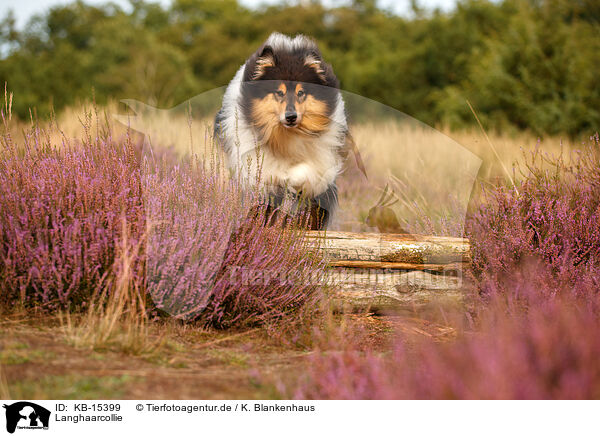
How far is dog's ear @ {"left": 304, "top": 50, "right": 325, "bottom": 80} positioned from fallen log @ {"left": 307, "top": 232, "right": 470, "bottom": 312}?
1640mm

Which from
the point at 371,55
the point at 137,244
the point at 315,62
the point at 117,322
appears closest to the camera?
the point at 117,322

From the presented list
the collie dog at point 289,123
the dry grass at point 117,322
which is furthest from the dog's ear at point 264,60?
the dry grass at point 117,322

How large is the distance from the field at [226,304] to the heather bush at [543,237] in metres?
0.02

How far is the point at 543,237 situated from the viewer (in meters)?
3.88

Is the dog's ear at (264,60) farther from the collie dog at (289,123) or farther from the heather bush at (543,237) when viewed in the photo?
the heather bush at (543,237)

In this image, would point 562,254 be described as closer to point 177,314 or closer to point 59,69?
point 177,314

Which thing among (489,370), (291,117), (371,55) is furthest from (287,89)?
(371,55)

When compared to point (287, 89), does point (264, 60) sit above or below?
above

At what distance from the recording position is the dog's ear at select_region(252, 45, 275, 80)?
448 cm

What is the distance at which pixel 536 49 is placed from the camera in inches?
446

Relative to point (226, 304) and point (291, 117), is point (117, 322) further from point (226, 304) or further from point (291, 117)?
point (291, 117)

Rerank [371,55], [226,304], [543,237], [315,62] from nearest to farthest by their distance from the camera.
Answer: [226,304]
[543,237]
[315,62]
[371,55]
